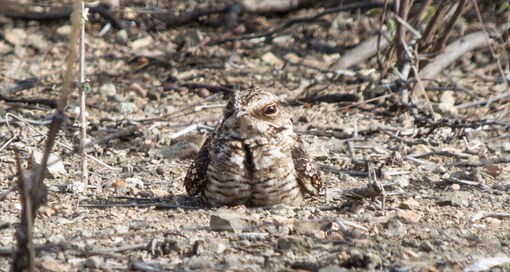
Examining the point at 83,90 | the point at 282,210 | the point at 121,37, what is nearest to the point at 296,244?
the point at 282,210

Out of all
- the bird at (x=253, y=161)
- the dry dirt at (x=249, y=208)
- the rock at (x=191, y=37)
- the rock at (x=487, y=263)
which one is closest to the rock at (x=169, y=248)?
the dry dirt at (x=249, y=208)

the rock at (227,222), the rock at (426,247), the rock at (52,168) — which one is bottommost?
the rock at (426,247)

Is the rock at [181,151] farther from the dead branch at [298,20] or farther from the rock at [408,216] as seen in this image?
the dead branch at [298,20]

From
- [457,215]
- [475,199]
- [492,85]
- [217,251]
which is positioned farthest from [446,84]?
[217,251]

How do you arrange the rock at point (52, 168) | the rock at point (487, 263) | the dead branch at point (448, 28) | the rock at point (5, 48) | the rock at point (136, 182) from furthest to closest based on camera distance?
the rock at point (5, 48) → the dead branch at point (448, 28) → the rock at point (136, 182) → the rock at point (52, 168) → the rock at point (487, 263)

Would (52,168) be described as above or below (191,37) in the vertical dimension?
below

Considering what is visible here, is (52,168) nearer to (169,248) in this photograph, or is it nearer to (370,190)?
(169,248)
